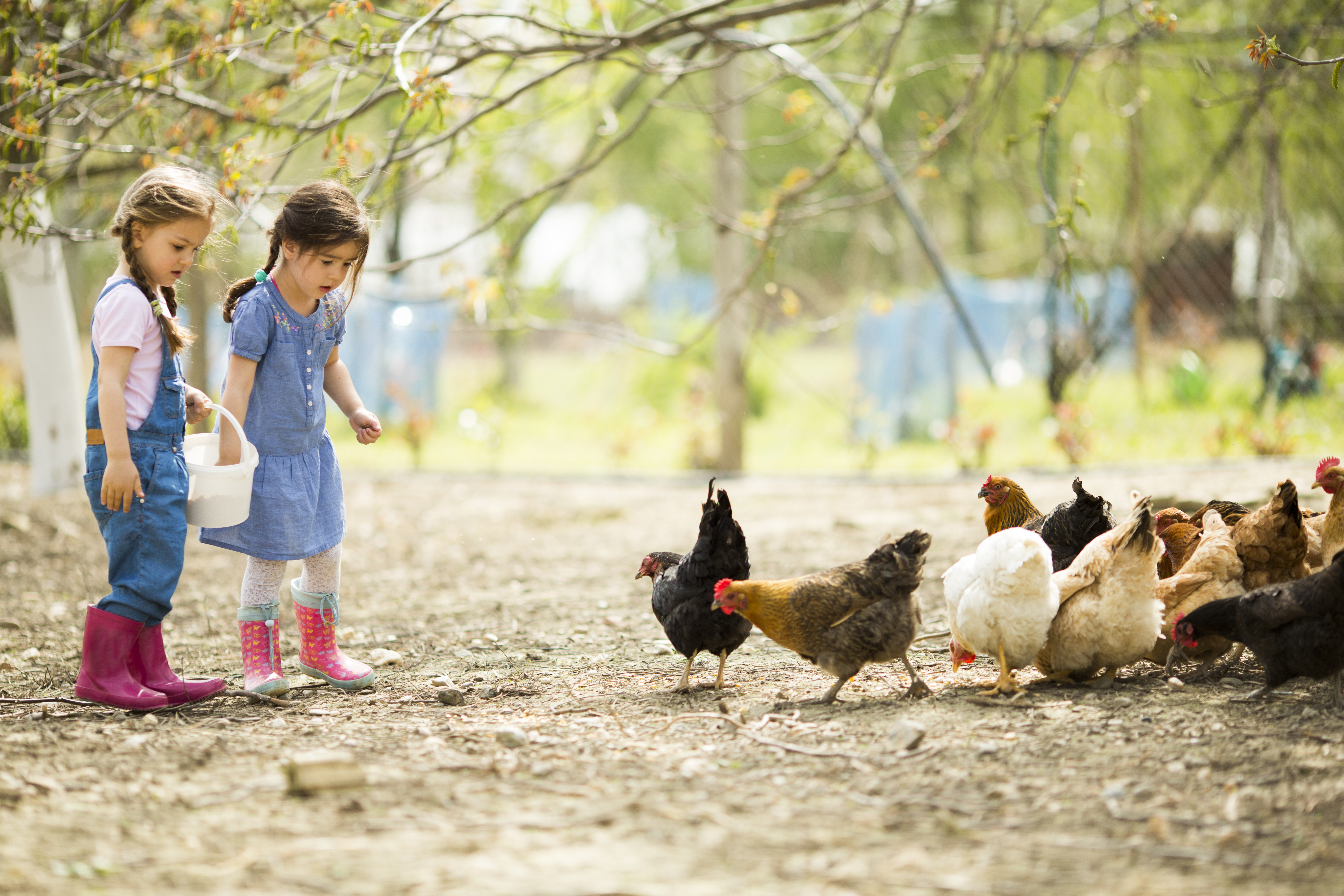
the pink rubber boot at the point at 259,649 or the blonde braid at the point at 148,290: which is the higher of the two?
the blonde braid at the point at 148,290

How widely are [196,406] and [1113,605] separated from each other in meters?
2.79

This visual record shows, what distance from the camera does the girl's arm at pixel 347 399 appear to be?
3.27 metres

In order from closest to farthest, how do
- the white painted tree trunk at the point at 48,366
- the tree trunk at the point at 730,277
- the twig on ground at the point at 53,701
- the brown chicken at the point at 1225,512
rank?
1. the twig on ground at the point at 53,701
2. the brown chicken at the point at 1225,512
3. the white painted tree trunk at the point at 48,366
4. the tree trunk at the point at 730,277

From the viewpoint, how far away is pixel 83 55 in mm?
4863

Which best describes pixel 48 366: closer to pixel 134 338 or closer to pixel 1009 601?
pixel 134 338

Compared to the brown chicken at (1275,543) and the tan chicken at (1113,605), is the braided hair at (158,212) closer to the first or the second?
the tan chicken at (1113,605)

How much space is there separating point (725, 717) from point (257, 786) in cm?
118

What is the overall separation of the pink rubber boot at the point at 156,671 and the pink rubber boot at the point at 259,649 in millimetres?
152

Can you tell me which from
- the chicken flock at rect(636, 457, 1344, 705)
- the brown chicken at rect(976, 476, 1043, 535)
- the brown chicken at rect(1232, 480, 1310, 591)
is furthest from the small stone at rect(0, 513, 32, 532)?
the brown chicken at rect(1232, 480, 1310, 591)

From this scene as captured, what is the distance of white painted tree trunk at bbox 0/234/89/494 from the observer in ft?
21.1

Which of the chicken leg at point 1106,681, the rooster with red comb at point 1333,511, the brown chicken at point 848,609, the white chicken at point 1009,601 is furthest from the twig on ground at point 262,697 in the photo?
the rooster with red comb at point 1333,511

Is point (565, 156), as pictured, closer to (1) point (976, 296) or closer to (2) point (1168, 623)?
(1) point (976, 296)

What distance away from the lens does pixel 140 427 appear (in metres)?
2.81

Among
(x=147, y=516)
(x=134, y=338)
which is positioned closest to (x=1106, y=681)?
(x=147, y=516)
